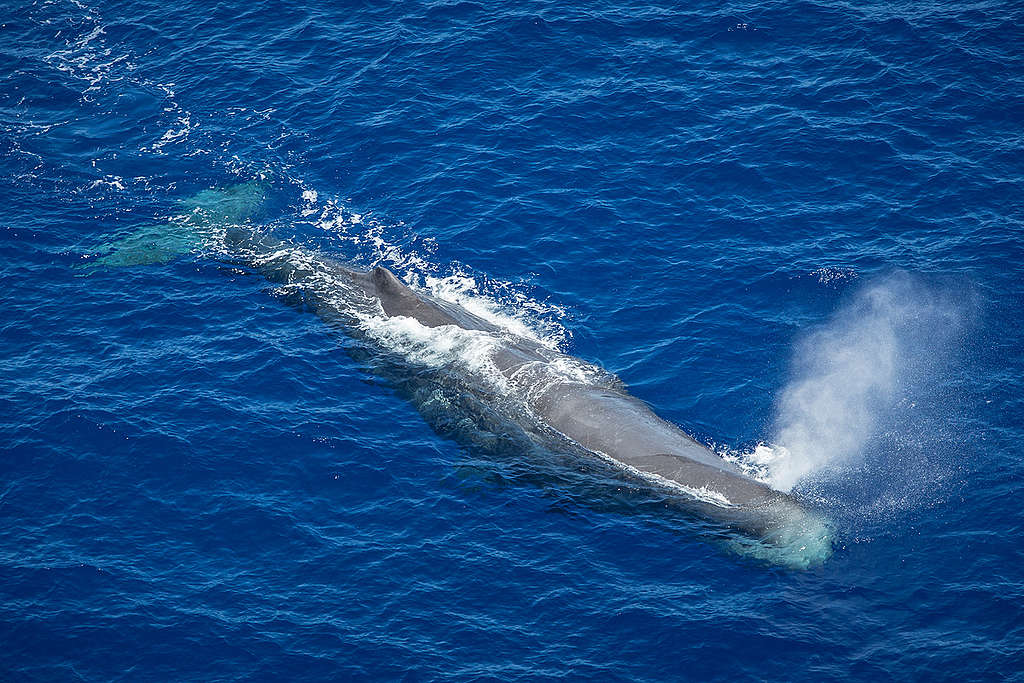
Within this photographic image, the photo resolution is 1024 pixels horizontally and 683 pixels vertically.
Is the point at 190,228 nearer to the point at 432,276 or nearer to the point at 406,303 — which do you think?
the point at 432,276

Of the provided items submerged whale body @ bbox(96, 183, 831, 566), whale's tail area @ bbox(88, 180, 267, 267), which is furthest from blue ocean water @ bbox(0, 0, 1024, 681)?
submerged whale body @ bbox(96, 183, 831, 566)

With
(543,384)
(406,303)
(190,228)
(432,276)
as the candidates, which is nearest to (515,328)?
(543,384)

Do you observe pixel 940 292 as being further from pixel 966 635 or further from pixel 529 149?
pixel 529 149

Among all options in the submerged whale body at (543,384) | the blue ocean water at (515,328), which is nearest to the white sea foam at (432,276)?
the blue ocean water at (515,328)

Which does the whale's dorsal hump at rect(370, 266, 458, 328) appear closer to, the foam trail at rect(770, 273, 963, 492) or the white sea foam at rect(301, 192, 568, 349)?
the white sea foam at rect(301, 192, 568, 349)

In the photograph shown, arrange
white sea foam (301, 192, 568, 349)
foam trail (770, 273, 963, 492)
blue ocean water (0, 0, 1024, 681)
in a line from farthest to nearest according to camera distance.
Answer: white sea foam (301, 192, 568, 349), foam trail (770, 273, 963, 492), blue ocean water (0, 0, 1024, 681)

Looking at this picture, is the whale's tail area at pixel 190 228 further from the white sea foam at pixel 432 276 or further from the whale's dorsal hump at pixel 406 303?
the whale's dorsal hump at pixel 406 303

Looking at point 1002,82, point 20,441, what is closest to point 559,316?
point 20,441

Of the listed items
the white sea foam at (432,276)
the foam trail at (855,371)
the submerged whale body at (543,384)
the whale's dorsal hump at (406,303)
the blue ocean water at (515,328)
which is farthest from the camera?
→ the white sea foam at (432,276)
